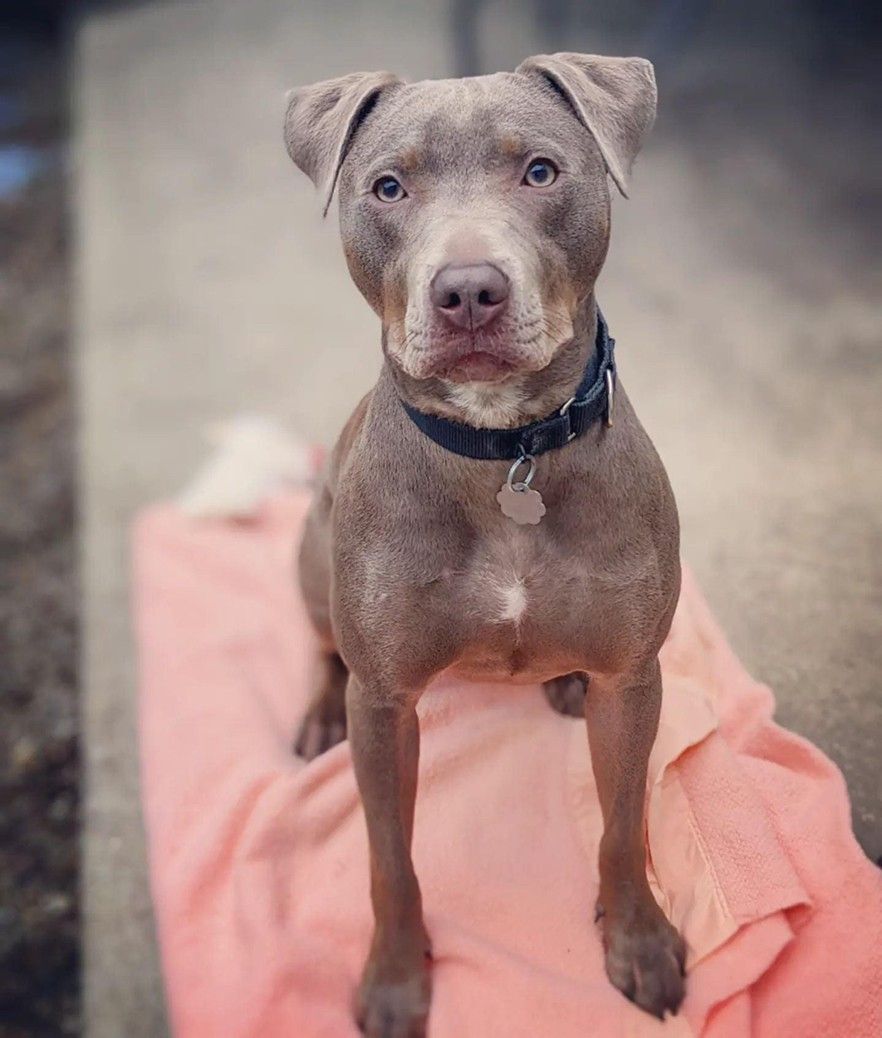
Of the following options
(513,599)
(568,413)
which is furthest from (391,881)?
(568,413)

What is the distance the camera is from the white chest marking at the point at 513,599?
1564mm

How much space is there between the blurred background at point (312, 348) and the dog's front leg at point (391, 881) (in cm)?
56

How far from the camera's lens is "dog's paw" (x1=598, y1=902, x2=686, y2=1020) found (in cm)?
173

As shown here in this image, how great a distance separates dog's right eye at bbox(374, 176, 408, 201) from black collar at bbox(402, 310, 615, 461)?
283 millimetres

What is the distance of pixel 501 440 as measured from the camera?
155 cm

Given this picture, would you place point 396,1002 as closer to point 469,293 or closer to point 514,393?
point 514,393

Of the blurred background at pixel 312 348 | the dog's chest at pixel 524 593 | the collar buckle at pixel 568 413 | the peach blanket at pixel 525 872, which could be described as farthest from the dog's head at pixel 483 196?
the peach blanket at pixel 525 872

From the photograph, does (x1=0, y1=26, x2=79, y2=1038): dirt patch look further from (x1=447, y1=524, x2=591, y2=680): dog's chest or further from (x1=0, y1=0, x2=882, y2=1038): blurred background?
(x1=447, y1=524, x2=591, y2=680): dog's chest

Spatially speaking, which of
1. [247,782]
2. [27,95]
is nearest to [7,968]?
[247,782]

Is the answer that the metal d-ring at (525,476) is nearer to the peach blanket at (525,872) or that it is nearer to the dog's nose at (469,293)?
the dog's nose at (469,293)

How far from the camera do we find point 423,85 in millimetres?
1548

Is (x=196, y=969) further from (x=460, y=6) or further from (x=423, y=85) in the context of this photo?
(x=460, y=6)

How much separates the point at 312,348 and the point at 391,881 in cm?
223

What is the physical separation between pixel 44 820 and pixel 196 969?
42.6 inches
